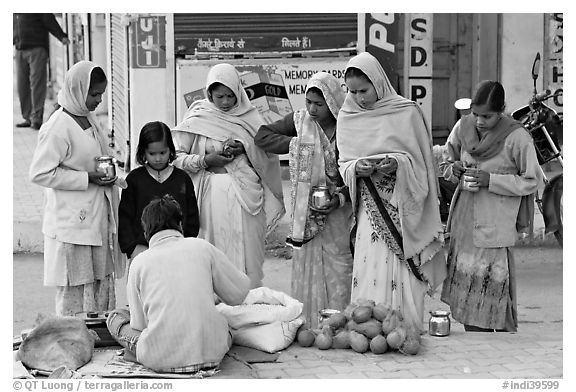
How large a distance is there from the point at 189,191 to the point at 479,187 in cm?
167

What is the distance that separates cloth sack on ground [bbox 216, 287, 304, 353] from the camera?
18.0 ft

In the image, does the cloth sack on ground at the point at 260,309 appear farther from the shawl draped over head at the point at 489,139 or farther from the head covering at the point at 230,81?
the shawl draped over head at the point at 489,139

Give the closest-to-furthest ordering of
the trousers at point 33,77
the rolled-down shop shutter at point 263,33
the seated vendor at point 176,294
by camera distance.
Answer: the seated vendor at point 176,294, the rolled-down shop shutter at point 263,33, the trousers at point 33,77

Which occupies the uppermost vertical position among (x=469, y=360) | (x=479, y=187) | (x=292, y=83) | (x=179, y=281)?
(x=292, y=83)

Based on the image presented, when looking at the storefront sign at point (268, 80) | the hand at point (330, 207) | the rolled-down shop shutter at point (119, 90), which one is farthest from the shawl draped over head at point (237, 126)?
the rolled-down shop shutter at point (119, 90)

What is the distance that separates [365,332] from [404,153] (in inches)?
41.1

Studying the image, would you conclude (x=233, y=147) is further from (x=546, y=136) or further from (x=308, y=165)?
(x=546, y=136)

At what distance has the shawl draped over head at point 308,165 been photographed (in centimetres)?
622

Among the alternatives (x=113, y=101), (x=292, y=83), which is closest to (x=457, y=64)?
(x=292, y=83)

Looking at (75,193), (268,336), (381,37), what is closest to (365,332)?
(268,336)

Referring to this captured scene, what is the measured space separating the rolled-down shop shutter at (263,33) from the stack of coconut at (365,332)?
493cm

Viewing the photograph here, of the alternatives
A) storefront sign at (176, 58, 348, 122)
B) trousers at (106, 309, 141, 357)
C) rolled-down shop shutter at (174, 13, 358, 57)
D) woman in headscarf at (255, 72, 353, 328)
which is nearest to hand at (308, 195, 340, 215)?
woman in headscarf at (255, 72, 353, 328)
